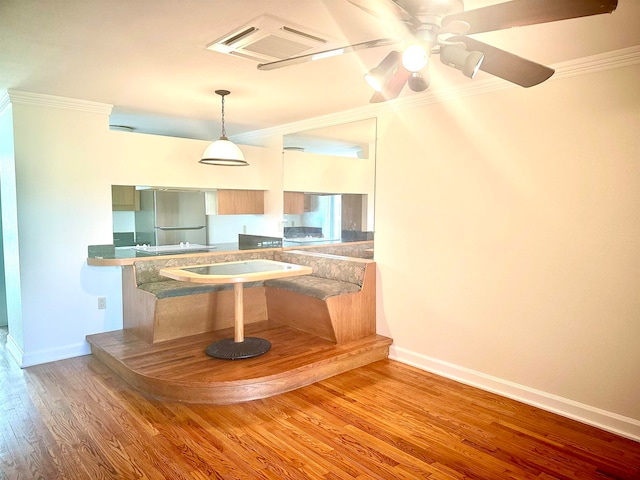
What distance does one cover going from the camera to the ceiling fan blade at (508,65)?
1.73 meters

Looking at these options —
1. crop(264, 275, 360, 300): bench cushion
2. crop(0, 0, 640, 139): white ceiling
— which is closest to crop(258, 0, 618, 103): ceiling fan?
crop(0, 0, 640, 139): white ceiling

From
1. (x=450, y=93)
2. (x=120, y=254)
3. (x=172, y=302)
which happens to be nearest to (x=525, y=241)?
(x=450, y=93)

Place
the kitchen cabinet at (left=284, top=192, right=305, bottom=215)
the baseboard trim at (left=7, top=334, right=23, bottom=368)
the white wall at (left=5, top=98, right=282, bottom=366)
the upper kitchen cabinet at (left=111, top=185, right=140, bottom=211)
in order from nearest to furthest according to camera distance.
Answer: the white wall at (left=5, top=98, right=282, bottom=366) < the baseboard trim at (left=7, top=334, right=23, bottom=368) < the upper kitchen cabinet at (left=111, top=185, right=140, bottom=211) < the kitchen cabinet at (left=284, top=192, right=305, bottom=215)

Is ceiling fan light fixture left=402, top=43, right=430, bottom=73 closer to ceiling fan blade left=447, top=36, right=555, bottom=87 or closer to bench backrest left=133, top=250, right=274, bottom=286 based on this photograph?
ceiling fan blade left=447, top=36, right=555, bottom=87

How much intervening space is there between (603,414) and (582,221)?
1.25m

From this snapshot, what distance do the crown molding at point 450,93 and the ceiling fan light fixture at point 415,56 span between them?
64.6 inches

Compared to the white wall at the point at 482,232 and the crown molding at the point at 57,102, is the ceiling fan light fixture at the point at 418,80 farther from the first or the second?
the crown molding at the point at 57,102

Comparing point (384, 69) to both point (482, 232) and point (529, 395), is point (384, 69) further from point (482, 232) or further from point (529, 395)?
point (529, 395)

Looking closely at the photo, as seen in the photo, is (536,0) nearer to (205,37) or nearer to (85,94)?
(205,37)

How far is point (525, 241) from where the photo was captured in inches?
121

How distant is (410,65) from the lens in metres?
1.71

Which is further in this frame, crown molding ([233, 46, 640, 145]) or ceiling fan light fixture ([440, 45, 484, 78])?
crown molding ([233, 46, 640, 145])

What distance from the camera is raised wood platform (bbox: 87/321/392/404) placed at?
3057mm

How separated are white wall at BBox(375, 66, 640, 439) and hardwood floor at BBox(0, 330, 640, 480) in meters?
0.29
